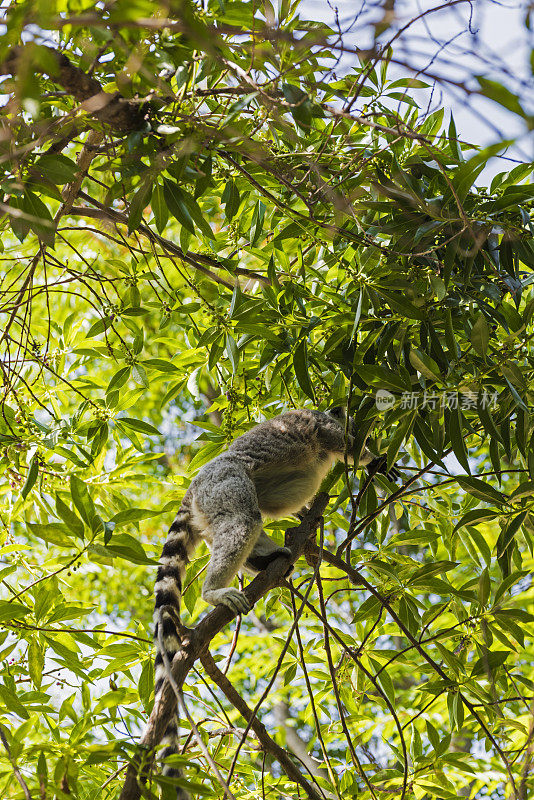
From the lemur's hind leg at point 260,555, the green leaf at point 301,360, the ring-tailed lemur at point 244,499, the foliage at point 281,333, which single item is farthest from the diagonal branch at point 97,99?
the lemur's hind leg at point 260,555

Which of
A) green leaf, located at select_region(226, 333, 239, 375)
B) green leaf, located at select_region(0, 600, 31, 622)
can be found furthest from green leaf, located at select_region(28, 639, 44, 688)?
green leaf, located at select_region(226, 333, 239, 375)

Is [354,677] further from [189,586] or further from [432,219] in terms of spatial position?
[432,219]

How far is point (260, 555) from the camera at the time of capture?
3645mm

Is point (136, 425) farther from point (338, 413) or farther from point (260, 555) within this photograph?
point (338, 413)

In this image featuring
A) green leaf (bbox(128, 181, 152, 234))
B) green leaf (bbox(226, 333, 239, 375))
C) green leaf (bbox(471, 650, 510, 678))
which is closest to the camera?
green leaf (bbox(128, 181, 152, 234))

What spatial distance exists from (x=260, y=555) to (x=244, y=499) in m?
0.33

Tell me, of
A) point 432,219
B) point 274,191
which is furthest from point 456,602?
point 274,191

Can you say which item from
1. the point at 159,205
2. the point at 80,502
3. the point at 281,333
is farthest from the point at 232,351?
the point at 80,502

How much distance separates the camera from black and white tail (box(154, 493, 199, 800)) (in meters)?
2.18

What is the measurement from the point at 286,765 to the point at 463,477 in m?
→ 1.38

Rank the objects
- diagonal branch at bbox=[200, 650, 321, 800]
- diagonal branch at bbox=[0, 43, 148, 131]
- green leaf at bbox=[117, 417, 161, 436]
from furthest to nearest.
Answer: green leaf at bbox=[117, 417, 161, 436], diagonal branch at bbox=[200, 650, 321, 800], diagonal branch at bbox=[0, 43, 148, 131]

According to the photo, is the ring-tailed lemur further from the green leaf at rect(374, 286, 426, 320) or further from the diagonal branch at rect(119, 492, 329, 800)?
the green leaf at rect(374, 286, 426, 320)

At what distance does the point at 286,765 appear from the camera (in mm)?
2789

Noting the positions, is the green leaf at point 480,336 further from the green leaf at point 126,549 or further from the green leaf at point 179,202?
the green leaf at point 126,549
